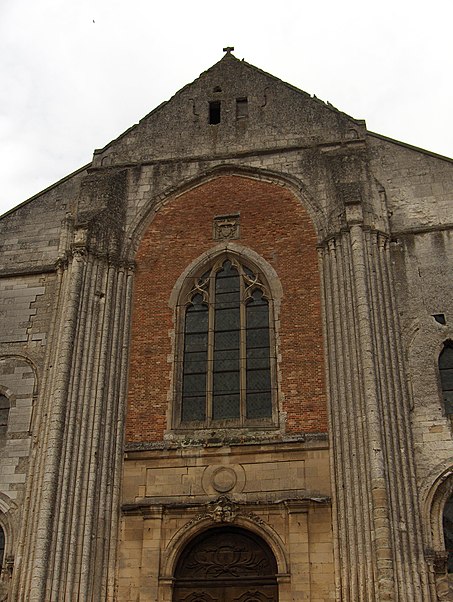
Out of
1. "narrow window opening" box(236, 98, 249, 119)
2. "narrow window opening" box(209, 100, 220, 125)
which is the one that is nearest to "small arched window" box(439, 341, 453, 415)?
"narrow window opening" box(236, 98, 249, 119)

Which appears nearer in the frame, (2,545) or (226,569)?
(226,569)

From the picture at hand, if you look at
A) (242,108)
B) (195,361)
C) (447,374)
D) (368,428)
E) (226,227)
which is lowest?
(368,428)

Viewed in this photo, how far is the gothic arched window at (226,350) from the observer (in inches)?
481

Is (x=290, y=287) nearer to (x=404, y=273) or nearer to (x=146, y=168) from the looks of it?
(x=404, y=273)

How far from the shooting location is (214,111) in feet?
51.0

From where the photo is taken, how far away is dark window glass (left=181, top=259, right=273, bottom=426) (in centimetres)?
1227

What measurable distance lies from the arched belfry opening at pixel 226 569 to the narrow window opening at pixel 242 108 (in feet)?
25.9

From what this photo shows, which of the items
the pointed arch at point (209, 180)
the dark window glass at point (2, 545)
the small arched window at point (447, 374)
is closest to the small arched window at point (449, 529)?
the small arched window at point (447, 374)

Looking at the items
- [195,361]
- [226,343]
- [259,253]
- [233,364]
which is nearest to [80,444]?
[195,361]

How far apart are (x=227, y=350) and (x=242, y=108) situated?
523 cm

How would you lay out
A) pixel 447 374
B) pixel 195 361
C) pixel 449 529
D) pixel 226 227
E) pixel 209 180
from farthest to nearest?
pixel 209 180, pixel 226 227, pixel 195 361, pixel 447 374, pixel 449 529

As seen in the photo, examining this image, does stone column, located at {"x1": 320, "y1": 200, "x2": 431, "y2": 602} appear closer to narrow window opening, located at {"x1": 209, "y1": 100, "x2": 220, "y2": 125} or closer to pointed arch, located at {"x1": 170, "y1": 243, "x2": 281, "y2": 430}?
pointed arch, located at {"x1": 170, "y1": 243, "x2": 281, "y2": 430}

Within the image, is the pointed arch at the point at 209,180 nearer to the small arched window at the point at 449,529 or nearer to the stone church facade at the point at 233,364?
the stone church facade at the point at 233,364

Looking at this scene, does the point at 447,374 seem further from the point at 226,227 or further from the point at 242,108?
the point at 242,108
